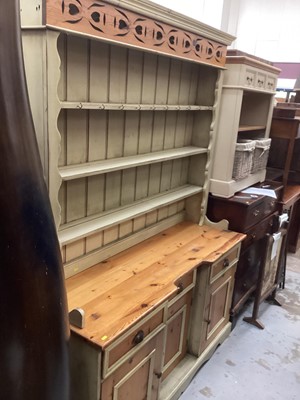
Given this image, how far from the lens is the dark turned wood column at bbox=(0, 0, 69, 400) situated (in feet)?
3.05

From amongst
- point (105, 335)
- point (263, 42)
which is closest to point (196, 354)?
point (105, 335)

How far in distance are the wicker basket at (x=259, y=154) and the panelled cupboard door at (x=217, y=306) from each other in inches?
32.5

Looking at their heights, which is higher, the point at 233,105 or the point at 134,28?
the point at 134,28

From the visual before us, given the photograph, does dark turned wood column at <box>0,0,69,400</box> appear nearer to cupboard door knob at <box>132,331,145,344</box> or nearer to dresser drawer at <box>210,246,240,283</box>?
cupboard door knob at <box>132,331,145,344</box>

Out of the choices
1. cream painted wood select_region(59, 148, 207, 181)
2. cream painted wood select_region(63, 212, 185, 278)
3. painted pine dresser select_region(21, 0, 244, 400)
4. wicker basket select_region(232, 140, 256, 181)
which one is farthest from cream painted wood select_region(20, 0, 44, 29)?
wicker basket select_region(232, 140, 256, 181)

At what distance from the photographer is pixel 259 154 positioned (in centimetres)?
285

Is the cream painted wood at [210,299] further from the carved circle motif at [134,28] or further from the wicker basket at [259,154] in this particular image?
the carved circle motif at [134,28]

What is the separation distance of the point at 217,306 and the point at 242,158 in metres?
1.00

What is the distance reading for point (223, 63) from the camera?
2262mm

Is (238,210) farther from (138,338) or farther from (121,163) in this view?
(138,338)

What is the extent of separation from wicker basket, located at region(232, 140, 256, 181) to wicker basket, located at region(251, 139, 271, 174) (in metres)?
0.11

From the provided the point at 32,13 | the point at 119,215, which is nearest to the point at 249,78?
the point at 119,215

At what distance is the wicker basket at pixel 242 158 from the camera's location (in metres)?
2.53

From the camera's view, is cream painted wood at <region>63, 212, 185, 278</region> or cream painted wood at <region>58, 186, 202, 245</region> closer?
cream painted wood at <region>58, 186, 202, 245</region>
